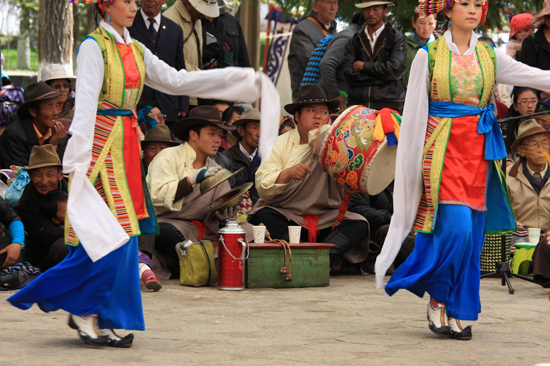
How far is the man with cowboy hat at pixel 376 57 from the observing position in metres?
9.13

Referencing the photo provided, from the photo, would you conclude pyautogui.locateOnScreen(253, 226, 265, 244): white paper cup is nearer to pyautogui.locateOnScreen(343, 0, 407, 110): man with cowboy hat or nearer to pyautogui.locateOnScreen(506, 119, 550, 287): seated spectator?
pyautogui.locateOnScreen(343, 0, 407, 110): man with cowboy hat

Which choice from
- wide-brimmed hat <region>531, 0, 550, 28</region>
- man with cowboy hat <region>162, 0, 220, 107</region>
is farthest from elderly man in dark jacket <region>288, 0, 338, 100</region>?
wide-brimmed hat <region>531, 0, 550, 28</region>

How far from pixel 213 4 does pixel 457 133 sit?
15.0 feet

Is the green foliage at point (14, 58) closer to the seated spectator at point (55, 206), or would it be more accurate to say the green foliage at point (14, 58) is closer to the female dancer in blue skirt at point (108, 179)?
the seated spectator at point (55, 206)

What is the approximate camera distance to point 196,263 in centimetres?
731

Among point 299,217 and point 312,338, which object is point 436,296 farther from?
point 299,217

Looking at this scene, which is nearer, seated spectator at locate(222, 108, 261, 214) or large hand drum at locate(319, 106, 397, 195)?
large hand drum at locate(319, 106, 397, 195)

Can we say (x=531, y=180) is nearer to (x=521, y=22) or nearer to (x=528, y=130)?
(x=528, y=130)

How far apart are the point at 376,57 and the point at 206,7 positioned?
5.89 feet

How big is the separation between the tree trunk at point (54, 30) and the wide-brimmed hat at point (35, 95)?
6.36 metres

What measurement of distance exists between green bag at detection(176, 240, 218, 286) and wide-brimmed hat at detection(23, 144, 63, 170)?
1196 millimetres

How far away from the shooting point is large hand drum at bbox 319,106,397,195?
7398 millimetres

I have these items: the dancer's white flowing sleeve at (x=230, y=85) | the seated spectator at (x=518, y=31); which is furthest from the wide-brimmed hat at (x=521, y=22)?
the dancer's white flowing sleeve at (x=230, y=85)

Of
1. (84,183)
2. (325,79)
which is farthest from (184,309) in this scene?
(325,79)
